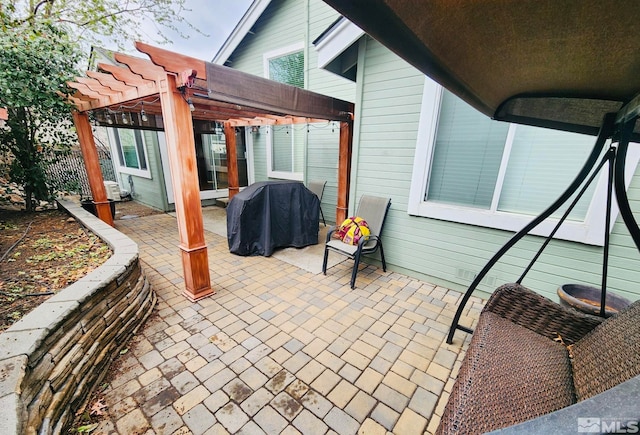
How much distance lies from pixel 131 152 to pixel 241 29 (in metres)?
4.83

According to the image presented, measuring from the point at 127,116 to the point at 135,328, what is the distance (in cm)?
448

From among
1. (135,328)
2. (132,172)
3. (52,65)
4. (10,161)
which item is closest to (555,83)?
(135,328)

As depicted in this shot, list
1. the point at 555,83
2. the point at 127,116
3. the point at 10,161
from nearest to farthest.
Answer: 1. the point at 555,83
2. the point at 10,161
3. the point at 127,116

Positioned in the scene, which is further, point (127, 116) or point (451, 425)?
point (127, 116)

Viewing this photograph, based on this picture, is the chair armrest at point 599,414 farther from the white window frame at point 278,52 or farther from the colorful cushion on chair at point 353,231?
the white window frame at point 278,52

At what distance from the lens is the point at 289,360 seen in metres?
1.96

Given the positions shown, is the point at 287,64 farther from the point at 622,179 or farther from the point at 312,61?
the point at 622,179

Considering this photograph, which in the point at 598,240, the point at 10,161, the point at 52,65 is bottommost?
the point at 598,240

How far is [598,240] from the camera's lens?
2.22 metres

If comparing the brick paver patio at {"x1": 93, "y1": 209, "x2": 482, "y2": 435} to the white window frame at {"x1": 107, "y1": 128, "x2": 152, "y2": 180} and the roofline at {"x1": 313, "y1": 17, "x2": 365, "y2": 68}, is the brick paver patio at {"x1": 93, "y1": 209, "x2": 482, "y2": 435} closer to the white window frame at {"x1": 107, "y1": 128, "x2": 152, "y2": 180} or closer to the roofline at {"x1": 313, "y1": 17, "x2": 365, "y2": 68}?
the roofline at {"x1": 313, "y1": 17, "x2": 365, "y2": 68}

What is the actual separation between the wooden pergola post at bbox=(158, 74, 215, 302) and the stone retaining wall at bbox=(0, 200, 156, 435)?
50 centimetres

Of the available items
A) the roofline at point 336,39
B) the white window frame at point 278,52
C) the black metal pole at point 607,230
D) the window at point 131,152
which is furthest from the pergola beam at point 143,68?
the window at point 131,152

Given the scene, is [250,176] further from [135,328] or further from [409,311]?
[409,311]

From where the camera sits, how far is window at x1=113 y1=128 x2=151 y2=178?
6.68 m
